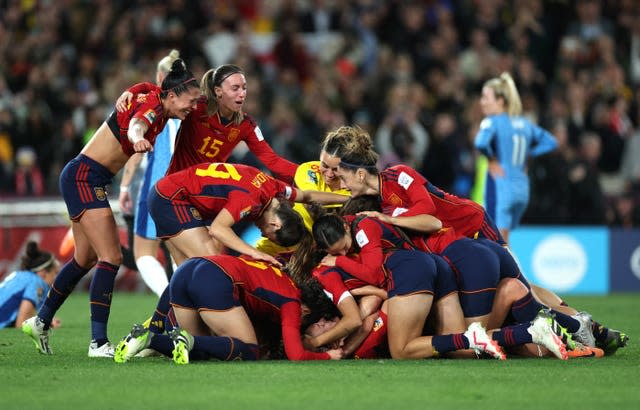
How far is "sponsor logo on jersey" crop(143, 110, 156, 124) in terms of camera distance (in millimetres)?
7551

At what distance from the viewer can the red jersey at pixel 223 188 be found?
7.38m

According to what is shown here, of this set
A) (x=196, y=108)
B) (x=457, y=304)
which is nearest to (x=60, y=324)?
(x=196, y=108)

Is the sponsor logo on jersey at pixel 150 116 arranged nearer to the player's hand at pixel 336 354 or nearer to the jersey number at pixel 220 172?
the jersey number at pixel 220 172

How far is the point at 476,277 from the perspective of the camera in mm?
7215

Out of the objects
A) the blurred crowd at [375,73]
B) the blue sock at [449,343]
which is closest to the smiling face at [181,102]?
the blue sock at [449,343]

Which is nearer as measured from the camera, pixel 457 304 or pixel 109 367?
pixel 109 367

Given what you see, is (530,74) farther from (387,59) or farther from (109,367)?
(109,367)

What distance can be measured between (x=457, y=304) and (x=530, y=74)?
387 inches

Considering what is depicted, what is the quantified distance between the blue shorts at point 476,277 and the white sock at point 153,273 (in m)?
3.26

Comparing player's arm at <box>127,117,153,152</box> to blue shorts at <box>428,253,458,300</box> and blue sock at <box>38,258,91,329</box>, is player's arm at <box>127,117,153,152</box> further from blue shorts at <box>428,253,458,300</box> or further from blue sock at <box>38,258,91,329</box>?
blue shorts at <box>428,253,458,300</box>

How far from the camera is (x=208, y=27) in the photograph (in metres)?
17.7

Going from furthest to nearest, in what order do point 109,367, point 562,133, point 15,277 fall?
point 562,133
point 15,277
point 109,367

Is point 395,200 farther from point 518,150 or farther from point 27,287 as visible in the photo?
point 518,150

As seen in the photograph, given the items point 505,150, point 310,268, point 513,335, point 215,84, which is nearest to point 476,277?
point 513,335
